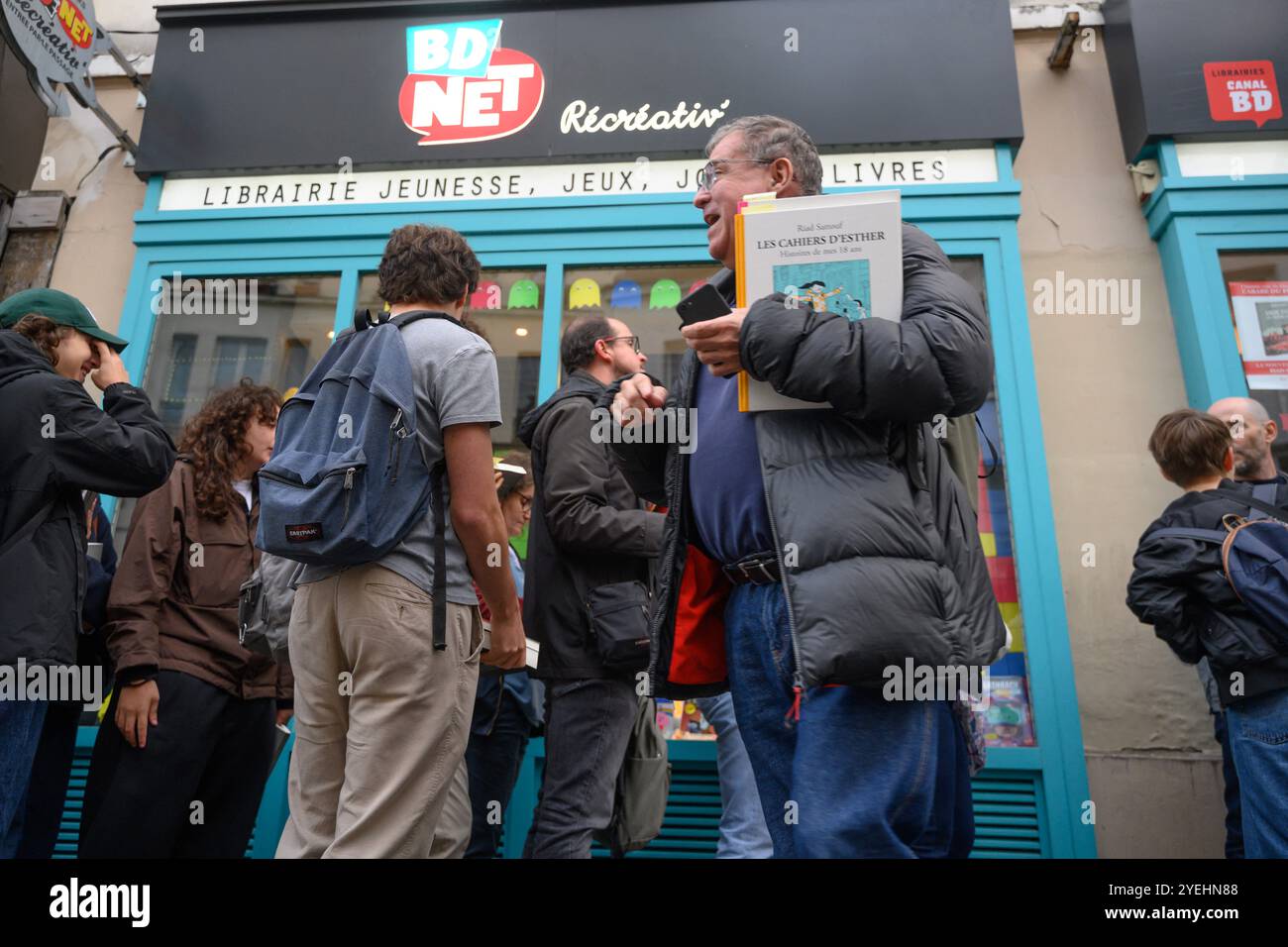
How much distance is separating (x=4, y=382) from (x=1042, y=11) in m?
5.71

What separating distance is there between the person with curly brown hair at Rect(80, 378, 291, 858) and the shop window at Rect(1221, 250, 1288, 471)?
4.71m

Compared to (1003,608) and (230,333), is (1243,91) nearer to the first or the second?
(1003,608)

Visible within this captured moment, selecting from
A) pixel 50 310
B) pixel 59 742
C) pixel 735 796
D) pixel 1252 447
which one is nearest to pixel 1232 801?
pixel 1252 447

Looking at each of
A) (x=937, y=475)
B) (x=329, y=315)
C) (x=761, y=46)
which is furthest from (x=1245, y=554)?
(x=329, y=315)

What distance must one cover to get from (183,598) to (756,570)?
231 cm

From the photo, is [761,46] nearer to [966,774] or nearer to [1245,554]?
[1245,554]

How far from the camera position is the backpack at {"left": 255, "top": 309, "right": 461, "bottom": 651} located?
2.27m

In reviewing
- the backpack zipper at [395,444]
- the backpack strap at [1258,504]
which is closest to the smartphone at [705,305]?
the backpack zipper at [395,444]

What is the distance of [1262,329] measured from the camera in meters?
4.78

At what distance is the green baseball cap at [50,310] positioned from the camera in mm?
3086

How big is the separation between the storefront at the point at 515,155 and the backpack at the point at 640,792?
213 cm

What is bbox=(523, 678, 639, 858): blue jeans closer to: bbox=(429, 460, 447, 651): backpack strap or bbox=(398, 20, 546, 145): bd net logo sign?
bbox=(429, 460, 447, 651): backpack strap

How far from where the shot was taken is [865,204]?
6.52 feet

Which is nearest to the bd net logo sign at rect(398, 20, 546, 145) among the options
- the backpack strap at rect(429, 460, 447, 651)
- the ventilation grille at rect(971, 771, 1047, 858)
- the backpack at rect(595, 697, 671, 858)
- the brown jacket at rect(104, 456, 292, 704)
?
the brown jacket at rect(104, 456, 292, 704)
